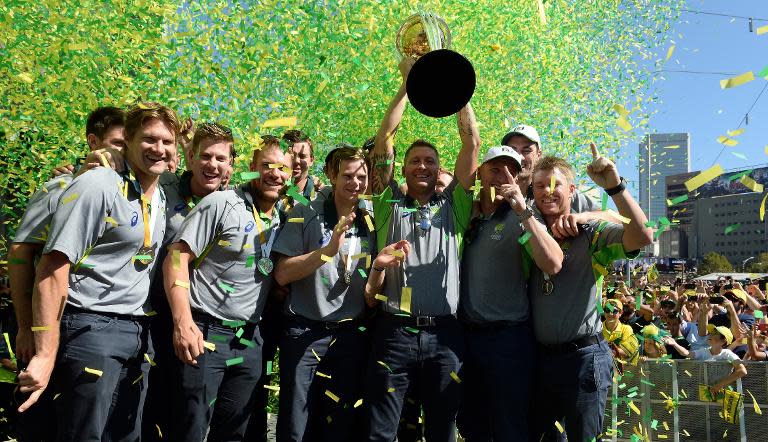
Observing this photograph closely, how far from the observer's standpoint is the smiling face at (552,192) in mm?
3766

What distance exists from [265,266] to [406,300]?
0.83m

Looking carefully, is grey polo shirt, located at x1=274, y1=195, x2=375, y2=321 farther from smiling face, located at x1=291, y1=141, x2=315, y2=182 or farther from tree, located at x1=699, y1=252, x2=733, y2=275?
tree, located at x1=699, y1=252, x2=733, y2=275

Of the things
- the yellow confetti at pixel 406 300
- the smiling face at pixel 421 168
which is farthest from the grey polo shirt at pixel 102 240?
the smiling face at pixel 421 168

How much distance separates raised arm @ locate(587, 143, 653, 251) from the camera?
342cm

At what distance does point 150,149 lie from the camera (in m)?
3.30

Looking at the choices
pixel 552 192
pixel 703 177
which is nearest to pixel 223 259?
pixel 552 192

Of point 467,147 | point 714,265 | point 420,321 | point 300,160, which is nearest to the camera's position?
point 420,321

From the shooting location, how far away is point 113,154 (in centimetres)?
331

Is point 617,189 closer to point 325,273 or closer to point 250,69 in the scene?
point 325,273

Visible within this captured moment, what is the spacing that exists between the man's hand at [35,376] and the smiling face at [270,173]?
5.05 ft

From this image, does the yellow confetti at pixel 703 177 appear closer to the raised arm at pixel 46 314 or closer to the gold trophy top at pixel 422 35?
the gold trophy top at pixel 422 35

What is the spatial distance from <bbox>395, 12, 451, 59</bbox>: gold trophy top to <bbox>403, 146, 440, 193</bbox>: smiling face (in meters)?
0.57

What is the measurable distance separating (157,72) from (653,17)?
26.5 ft

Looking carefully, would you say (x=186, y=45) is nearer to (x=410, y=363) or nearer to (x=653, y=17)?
(x=410, y=363)
